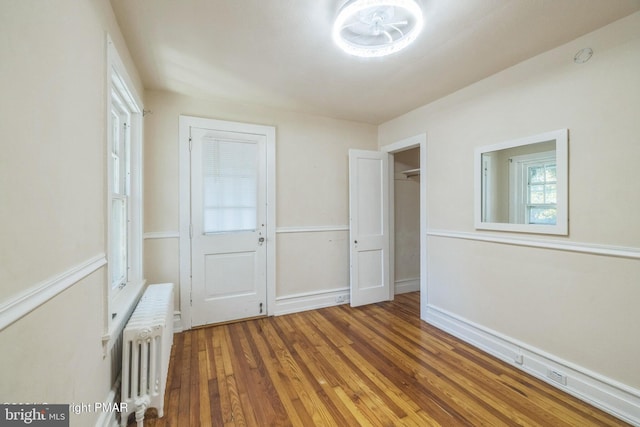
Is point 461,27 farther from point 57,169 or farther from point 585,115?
point 57,169

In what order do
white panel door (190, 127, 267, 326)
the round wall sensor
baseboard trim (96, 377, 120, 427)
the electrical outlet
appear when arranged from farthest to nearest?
white panel door (190, 127, 267, 326)
the electrical outlet
the round wall sensor
baseboard trim (96, 377, 120, 427)

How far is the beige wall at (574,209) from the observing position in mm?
1679

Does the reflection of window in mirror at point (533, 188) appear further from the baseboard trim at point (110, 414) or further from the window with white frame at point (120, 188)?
the window with white frame at point (120, 188)

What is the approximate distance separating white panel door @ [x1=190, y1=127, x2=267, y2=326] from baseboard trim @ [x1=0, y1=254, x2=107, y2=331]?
5.52 feet

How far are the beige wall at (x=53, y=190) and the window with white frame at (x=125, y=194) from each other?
587mm

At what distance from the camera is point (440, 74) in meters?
2.39

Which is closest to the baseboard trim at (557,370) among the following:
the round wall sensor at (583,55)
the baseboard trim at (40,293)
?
the round wall sensor at (583,55)

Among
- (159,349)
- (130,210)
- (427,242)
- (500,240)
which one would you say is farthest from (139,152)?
(500,240)

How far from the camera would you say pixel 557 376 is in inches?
77.3

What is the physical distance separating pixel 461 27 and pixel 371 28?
59 cm

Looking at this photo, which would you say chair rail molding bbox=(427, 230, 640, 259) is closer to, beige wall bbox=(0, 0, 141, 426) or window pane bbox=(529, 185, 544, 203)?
window pane bbox=(529, 185, 544, 203)

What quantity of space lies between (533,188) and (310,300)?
8.56 feet

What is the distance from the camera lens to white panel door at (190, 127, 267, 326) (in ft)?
9.55

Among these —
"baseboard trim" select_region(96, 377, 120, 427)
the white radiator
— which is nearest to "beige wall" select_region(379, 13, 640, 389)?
the white radiator
